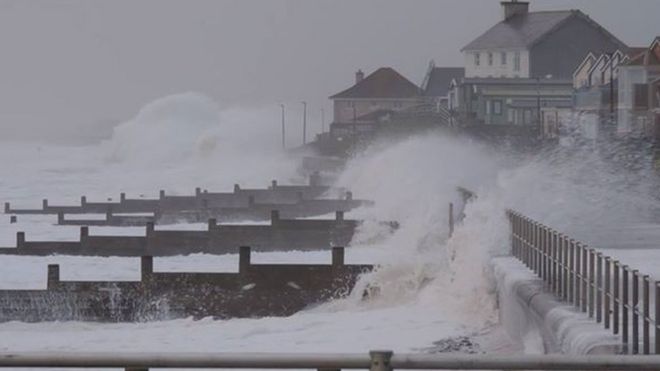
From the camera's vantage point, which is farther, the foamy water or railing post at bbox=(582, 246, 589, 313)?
the foamy water

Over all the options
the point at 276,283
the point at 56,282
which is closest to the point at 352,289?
the point at 276,283

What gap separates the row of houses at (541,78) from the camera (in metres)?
65.9

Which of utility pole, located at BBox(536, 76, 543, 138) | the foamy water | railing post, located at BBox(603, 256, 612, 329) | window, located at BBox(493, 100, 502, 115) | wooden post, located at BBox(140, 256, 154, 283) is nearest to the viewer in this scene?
railing post, located at BBox(603, 256, 612, 329)

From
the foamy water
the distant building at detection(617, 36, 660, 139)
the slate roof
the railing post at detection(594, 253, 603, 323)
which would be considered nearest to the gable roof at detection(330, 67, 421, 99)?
the slate roof

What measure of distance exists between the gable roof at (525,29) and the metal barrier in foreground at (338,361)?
8657cm

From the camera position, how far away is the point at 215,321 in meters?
18.5

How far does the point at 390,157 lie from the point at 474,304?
34942 mm

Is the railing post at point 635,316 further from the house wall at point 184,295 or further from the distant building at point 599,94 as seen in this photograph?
the distant building at point 599,94

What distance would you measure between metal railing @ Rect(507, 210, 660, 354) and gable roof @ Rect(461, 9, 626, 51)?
7819cm

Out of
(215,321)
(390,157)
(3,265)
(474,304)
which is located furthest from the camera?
(390,157)

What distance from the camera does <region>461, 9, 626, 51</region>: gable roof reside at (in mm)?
91938

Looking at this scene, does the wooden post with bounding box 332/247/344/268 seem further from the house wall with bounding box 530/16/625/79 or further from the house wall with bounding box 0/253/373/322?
the house wall with bounding box 530/16/625/79

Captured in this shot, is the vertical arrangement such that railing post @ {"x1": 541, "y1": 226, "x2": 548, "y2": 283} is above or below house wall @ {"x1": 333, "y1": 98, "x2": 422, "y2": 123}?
below

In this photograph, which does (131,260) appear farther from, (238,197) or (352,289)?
(238,197)
